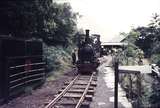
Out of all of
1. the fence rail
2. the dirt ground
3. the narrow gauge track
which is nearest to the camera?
the narrow gauge track

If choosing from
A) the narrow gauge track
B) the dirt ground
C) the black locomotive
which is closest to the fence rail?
the dirt ground

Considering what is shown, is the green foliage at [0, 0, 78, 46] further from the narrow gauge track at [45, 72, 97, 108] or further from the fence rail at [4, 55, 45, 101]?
the narrow gauge track at [45, 72, 97, 108]

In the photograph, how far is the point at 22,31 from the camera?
59.4 ft

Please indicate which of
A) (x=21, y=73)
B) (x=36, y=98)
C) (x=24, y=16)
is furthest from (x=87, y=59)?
Answer: (x=36, y=98)

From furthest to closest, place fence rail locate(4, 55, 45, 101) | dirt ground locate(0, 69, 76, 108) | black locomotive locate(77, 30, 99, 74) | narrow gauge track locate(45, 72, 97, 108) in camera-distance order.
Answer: black locomotive locate(77, 30, 99, 74) < fence rail locate(4, 55, 45, 101) < dirt ground locate(0, 69, 76, 108) < narrow gauge track locate(45, 72, 97, 108)

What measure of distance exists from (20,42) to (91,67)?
32.6 feet

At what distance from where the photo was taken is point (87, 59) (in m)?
24.0

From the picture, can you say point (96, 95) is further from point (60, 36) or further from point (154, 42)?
point (60, 36)

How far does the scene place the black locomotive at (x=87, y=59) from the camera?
23.5 metres

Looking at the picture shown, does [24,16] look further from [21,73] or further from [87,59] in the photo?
[87,59]

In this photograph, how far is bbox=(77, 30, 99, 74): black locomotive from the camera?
76.9 ft

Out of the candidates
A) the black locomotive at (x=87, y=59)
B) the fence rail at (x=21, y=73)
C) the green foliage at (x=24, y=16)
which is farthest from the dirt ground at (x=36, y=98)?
the black locomotive at (x=87, y=59)

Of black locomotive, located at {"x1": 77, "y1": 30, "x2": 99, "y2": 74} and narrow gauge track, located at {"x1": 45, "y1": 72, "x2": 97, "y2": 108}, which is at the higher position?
black locomotive, located at {"x1": 77, "y1": 30, "x2": 99, "y2": 74}

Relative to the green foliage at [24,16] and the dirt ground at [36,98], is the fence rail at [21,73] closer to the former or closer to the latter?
the dirt ground at [36,98]
